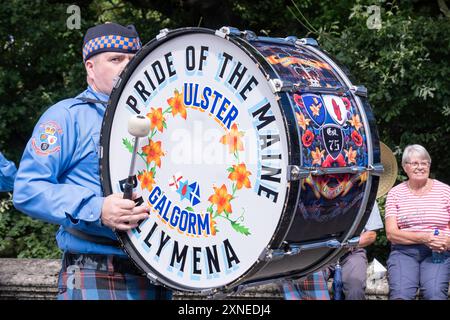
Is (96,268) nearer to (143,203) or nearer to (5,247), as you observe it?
(143,203)

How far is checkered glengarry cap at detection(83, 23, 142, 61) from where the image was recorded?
10.5ft

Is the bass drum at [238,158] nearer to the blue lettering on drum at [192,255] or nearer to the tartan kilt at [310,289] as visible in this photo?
the blue lettering on drum at [192,255]

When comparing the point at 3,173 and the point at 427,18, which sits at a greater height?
the point at 427,18

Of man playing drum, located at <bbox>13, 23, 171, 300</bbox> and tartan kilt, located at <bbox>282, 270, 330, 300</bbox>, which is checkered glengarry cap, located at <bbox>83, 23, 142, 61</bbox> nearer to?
man playing drum, located at <bbox>13, 23, 171, 300</bbox>

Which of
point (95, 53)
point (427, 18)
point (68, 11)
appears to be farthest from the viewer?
point (68, 11)

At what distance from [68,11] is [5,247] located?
6.59ft

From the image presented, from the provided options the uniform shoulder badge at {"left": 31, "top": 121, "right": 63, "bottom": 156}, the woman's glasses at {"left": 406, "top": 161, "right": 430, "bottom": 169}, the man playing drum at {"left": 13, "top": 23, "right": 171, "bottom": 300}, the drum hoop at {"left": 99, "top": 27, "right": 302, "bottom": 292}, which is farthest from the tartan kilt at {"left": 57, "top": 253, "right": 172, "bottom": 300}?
A: the woman's glasses at {"left": 406, "top": 161, "right": 430, "bottom": 169}

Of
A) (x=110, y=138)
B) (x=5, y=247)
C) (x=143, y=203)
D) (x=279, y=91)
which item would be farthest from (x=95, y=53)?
(x=5, y=247)

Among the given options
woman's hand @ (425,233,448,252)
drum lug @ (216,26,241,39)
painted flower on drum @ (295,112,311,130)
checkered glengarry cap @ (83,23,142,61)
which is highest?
checkered glengarry cap @ (83,23,142,61)

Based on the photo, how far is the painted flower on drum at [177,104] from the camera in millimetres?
2943

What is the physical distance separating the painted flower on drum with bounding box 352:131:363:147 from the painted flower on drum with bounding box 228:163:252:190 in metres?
0.47

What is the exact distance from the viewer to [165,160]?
2986 mm

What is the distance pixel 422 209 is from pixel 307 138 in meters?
2.81

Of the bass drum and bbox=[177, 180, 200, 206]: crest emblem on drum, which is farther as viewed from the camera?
bbox=[177, 180, 200, 206]: crest emblem on drum
